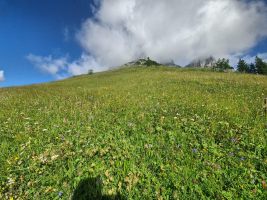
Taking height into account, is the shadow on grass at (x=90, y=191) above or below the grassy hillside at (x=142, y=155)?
below

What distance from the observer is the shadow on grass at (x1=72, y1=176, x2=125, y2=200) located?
Answer: 4.87 metres

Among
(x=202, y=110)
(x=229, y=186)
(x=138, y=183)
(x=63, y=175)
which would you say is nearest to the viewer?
(x=229, y=186)

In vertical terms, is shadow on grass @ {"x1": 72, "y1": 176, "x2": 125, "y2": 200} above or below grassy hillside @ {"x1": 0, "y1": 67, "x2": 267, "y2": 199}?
below

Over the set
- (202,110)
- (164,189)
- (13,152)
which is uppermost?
(202,110)

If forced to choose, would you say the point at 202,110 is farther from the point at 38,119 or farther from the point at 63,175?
the point at 38,119

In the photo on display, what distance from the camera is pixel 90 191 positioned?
503 cm

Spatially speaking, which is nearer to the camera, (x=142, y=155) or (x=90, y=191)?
(x=90, y=191)

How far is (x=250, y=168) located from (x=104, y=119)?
18.5 feet

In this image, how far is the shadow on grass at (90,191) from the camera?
4871mm

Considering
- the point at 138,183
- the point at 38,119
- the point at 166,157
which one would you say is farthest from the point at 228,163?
the point at 38,119

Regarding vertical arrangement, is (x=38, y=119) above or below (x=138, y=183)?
above

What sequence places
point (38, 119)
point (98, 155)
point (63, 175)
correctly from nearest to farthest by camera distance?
1. point (63, 175)
2. point (98, 155)
3. point (38, 119)

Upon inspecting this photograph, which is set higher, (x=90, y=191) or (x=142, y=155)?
(x=142, y=155)

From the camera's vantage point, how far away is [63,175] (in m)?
5.58
